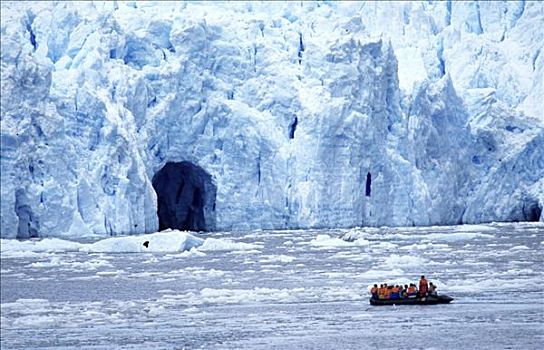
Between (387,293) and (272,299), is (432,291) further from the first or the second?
(272,299)

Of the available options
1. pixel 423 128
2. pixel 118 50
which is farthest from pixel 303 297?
pixel 423 128

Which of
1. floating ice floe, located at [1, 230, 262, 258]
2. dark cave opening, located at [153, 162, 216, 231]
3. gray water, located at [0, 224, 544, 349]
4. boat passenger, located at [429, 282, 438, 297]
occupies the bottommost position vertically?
gray water, located at [0, 224, 544, 349]

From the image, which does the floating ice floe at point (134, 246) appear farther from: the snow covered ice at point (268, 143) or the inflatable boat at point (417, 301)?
the inflatable boat at point (417, 301)

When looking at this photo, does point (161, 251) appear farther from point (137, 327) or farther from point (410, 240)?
point (137, 327)

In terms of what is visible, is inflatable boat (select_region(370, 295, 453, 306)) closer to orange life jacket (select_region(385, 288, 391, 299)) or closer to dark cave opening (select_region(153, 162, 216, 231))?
orange life jacket (select_region(385, 288, 391, 299))

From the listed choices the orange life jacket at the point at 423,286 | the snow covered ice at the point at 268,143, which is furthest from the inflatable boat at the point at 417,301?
the snow covered ice at the point at 268,143

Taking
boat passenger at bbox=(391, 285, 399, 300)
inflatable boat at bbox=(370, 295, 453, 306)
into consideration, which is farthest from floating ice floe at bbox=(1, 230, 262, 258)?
inflatable boat at bbox=(370, 295, 453, 306)
